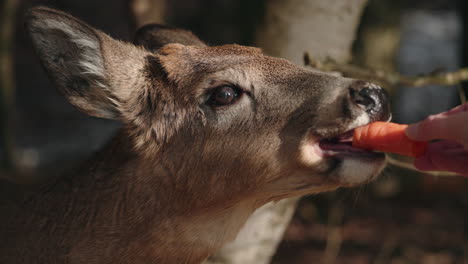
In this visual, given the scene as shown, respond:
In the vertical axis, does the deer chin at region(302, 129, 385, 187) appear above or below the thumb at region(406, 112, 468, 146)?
below

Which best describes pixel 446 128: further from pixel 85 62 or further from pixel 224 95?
pixel 85 62

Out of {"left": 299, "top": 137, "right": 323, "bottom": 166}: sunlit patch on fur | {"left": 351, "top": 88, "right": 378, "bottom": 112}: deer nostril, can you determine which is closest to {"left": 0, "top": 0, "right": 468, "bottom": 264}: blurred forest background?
{"left": 299, "top": 137, "right": 323, "bottom": 166}: sunlit patch on fur

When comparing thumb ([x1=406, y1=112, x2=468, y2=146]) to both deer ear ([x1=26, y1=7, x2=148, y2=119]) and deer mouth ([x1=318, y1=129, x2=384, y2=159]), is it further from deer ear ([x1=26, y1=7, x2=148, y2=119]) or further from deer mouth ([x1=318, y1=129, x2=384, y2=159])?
deer ear ([x1=26, y1=7, x2=148, y2=119])

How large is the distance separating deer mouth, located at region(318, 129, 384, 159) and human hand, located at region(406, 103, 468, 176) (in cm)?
28

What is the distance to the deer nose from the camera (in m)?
3.40

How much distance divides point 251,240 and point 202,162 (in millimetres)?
1621

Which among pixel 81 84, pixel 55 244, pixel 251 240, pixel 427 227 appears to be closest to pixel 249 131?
pixel 81 84

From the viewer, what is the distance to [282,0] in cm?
518

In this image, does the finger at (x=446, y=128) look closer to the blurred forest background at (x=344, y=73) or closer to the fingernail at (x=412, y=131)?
the fingernail at (x=412, y=131)

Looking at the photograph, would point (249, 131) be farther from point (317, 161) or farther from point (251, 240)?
point (251, 240)

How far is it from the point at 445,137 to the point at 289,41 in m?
Answer: 2.29

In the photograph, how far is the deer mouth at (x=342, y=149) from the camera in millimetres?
3475

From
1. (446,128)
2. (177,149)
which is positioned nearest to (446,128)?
(446,128)

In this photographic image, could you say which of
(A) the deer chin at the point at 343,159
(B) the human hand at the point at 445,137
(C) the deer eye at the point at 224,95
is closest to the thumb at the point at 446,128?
(B) the human hand at the point at 445,137
